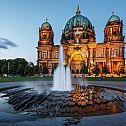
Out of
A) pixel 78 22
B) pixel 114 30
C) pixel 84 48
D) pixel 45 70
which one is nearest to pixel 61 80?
pixel 45 70

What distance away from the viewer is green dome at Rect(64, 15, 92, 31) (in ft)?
324

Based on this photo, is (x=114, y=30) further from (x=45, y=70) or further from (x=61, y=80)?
(x=61, y=80)

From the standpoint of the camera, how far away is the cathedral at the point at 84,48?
83.9 metres

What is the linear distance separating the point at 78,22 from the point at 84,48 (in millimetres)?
16413

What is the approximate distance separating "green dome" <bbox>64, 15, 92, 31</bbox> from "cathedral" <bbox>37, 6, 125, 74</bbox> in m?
0.04

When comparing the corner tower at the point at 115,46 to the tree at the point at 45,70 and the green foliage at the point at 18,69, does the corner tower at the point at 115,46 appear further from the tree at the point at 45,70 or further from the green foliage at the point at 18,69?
the green foliage at the point at 18,69

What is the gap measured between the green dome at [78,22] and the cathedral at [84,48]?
0.04 m

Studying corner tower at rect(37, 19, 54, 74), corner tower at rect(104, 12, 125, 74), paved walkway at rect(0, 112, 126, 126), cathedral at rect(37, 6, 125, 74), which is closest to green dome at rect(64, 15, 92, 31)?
cathedral at rect(37, 6, 125, 74)

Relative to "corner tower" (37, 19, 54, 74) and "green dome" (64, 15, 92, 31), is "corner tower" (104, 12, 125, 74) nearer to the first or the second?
"green dome" (64, 15, 92, 31)

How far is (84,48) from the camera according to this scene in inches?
3489

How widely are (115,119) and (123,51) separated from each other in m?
79.4

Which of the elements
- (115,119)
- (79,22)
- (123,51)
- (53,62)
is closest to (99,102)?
(115,119)

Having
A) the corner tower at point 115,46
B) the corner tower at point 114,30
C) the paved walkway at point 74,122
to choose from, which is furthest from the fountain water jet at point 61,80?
the corner tower at point 114,30

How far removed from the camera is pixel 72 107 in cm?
972
